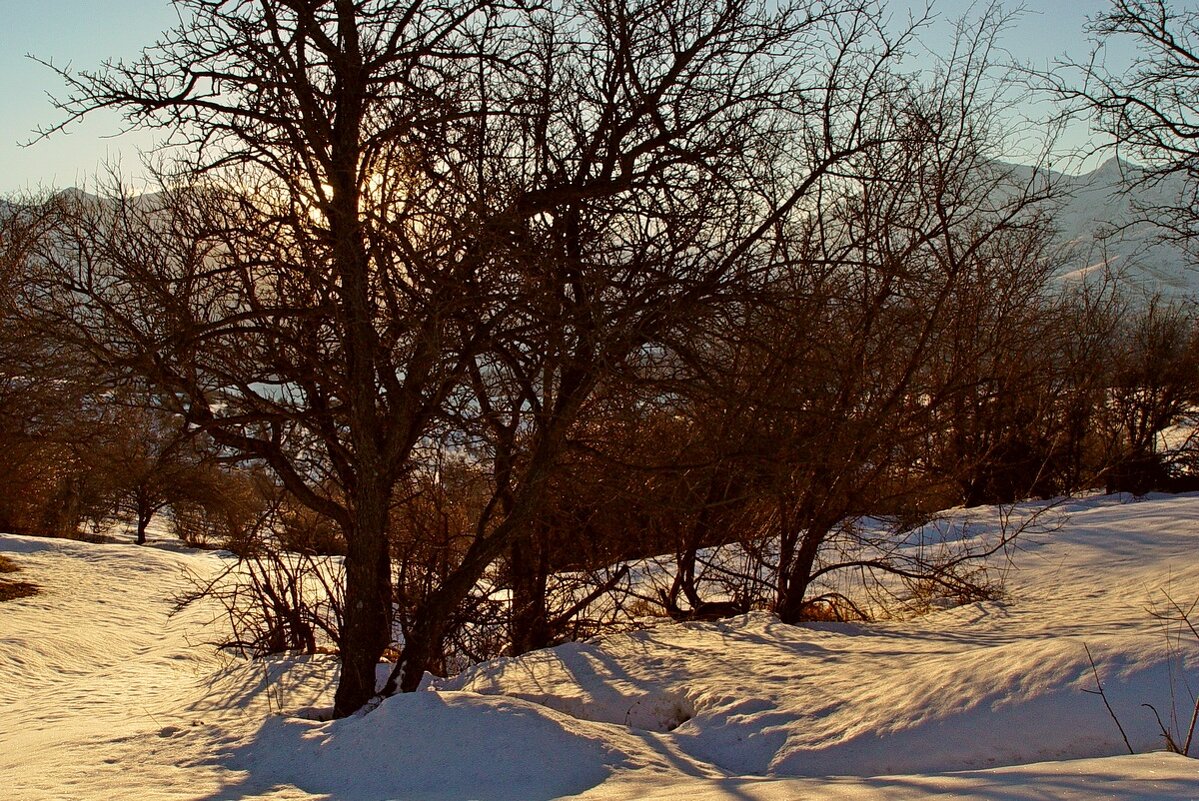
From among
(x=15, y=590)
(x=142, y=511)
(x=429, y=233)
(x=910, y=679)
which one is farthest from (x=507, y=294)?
(x=142, y=511)

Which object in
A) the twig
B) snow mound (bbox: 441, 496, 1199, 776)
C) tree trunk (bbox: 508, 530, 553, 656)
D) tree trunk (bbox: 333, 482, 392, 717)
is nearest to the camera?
the twig

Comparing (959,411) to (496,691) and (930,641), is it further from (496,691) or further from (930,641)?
(496,691)

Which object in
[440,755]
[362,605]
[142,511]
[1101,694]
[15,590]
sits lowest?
[440,755]

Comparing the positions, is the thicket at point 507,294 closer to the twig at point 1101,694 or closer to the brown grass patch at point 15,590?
the twig at point 1101,694

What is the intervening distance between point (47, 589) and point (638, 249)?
15.1 metres

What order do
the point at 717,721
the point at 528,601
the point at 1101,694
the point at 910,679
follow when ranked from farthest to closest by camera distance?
the point at 528,601 < the point at 717,721 < the point at 910,679 < the point at 1101,694

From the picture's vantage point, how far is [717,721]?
5.61 meters

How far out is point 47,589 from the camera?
16.8 metres

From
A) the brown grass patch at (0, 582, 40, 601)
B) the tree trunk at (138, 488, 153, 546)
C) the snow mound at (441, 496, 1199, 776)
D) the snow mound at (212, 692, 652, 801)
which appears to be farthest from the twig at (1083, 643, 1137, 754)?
the tree trunk at (138, 488, 153, 546)

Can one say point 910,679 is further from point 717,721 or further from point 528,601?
point 528,601

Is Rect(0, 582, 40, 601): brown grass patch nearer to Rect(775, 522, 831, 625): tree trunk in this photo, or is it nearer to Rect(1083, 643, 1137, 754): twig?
Rect(775, 522, 831, 625): tree trunk

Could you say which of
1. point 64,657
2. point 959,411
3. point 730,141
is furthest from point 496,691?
point 64,657

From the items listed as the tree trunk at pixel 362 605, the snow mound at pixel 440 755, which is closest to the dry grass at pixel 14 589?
the tree trunk at pixel 362 605

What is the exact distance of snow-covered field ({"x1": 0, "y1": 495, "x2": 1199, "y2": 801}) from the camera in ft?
14.0
